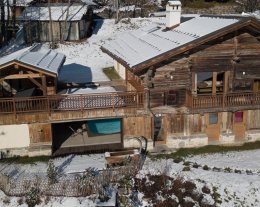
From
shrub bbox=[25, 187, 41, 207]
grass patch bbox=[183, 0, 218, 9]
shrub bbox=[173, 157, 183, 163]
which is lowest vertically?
shrub bbox=[173, 157, 183, 163]

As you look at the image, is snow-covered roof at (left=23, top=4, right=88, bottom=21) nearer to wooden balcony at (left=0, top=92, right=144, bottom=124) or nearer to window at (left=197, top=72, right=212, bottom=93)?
wooden balcony at (left=0, top=92, right=144, bottom=124)

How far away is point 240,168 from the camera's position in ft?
71.9

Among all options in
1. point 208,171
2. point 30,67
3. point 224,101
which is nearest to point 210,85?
point 224,101

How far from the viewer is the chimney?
2686 cm

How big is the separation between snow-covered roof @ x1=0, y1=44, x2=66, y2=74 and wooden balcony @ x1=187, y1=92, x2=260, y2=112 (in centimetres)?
859

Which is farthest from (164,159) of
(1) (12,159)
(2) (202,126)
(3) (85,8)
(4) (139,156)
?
(3) (85,8)

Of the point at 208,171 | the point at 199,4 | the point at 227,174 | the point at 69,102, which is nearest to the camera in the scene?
the point at 227,174

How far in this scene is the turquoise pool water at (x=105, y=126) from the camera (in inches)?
981

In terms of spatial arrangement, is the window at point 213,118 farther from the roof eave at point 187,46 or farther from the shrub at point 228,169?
the roof eave at point 187,46

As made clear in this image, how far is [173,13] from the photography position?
90.2ft

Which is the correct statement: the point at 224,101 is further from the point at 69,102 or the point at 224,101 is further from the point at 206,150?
the point at 69,102

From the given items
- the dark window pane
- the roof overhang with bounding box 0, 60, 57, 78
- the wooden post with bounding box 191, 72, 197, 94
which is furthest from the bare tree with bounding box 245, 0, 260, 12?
the roof overhang with bounding box 0, 60, 57, 78

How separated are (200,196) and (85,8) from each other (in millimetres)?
41242

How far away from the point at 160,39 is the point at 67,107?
796 centimetres
